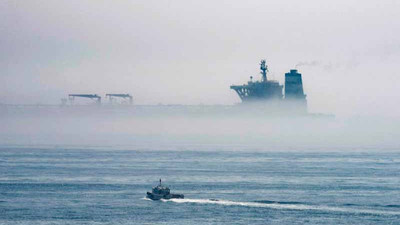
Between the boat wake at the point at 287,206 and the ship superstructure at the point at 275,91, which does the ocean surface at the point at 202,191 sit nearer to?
the boat wake at the point at 287,206

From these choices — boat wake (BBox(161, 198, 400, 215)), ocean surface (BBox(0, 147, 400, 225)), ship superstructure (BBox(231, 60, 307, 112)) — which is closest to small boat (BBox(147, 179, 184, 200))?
boat wake (BBox(161, 198, 400, 215))

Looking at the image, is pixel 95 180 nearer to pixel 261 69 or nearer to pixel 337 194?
pixel 337 194

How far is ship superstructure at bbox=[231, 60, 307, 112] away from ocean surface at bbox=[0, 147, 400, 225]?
5368cm

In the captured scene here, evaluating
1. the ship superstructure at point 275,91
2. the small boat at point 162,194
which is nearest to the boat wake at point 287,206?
the small boat at point 162,194

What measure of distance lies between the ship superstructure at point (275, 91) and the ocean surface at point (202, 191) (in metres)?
53.7

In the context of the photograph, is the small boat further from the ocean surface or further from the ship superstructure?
the ship superstructure

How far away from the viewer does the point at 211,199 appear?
6197 cm

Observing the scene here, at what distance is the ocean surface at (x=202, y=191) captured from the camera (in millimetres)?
55094

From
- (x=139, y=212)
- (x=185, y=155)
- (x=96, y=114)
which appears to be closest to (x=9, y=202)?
(x=139, y=212)

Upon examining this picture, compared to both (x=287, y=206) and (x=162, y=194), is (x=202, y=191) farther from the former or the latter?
(x=287, y=206)

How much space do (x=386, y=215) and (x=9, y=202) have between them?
21835 mm

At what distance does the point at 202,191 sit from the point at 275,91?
9079cm

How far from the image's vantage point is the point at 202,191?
6706 cm

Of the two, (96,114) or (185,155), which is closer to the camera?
(185,155)
